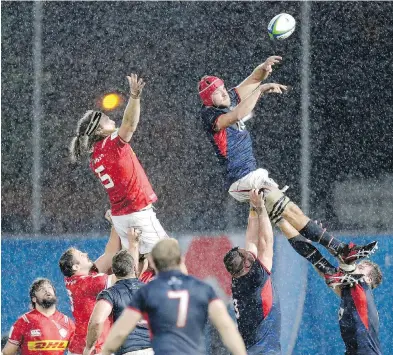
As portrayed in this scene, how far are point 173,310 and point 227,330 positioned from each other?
0.35 m

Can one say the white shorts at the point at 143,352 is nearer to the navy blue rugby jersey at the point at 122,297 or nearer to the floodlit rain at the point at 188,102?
the navy blue rugby jersey at the point at 122,297

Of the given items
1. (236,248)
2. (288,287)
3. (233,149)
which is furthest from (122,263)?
(288,287)

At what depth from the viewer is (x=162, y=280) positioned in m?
6.94

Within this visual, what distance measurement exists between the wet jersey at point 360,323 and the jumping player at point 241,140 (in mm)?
397

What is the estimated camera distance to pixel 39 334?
9758 millimetres

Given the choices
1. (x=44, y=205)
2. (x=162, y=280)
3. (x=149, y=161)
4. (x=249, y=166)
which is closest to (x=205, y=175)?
(x=149, y=161)

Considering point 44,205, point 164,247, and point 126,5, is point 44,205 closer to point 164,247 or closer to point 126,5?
point 126,5

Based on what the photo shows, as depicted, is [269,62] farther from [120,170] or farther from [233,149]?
[120,170]

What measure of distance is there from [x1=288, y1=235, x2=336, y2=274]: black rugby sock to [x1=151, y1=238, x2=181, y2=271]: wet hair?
110 inches

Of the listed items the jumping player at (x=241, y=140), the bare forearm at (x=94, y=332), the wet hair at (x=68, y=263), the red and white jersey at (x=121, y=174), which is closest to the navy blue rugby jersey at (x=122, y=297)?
the bare forearm at (x=94, y=332)

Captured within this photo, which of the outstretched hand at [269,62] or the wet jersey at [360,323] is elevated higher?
the outstretched hand at [269,62]

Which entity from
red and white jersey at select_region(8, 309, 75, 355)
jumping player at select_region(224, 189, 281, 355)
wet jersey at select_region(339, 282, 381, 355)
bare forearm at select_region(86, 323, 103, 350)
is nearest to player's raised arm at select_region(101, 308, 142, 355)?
bare forearm at select_region(86, 323, 103, 350)

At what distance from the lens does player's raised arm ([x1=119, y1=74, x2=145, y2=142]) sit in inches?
351

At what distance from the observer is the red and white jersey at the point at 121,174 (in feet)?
31.5
